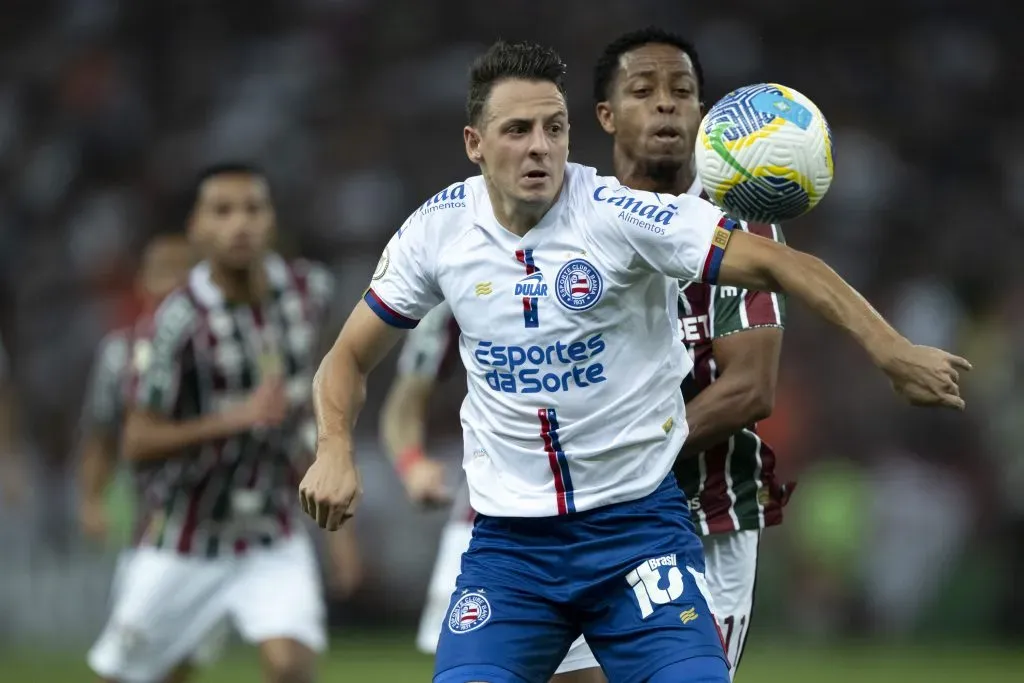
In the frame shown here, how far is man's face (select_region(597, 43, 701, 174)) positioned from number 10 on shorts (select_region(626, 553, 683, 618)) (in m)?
1.48

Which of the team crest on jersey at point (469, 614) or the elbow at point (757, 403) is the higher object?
the elbow at point (757, 403)

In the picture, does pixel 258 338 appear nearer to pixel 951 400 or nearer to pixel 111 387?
pixel 111 387

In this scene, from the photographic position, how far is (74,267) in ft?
52.3

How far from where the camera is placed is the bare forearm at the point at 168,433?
7403mm

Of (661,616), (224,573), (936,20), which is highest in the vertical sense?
(936,20)

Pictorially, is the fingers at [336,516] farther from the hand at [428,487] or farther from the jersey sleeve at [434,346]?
the jersey sleeve at [434,346]

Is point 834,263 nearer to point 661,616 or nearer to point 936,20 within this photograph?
point 936,20

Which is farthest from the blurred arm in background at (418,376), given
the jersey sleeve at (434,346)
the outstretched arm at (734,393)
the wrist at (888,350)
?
the wrist at (888,350)

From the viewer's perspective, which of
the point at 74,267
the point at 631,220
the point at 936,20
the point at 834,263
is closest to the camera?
the point at 631,220

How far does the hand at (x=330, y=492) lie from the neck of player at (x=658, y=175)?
161cm

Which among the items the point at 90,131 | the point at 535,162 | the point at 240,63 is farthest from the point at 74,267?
the point at 535,162

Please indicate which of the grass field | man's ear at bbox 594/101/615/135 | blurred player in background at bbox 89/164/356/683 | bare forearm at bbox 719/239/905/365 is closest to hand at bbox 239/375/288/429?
blurred player in background at bbox 89/164/356/683

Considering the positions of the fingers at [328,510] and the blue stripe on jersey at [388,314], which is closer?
the fingers at [328,510]

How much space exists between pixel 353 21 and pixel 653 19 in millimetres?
3339
